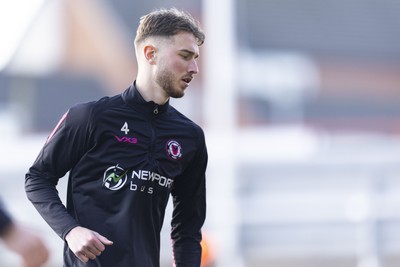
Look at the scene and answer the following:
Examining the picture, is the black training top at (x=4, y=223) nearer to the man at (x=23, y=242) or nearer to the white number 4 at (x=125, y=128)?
the man at (x=23, y=242)

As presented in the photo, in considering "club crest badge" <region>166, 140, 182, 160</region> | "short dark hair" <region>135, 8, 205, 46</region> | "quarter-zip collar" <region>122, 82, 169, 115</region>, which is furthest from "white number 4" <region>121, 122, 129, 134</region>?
"short dark hair" <region>135, 8, 205, 46</region>

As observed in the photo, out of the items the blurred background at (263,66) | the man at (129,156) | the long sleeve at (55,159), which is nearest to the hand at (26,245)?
the man at (129,156)

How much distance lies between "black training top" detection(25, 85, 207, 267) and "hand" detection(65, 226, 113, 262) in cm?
6

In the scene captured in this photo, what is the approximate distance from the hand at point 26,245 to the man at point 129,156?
1.67 feet

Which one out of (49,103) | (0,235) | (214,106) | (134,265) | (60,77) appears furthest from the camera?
(60,77)

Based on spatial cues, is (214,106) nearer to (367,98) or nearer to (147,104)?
(147,104)

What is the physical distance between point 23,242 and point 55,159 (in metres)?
0.83

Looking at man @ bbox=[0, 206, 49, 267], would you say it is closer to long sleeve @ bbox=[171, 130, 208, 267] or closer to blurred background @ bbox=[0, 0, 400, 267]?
long sleeve @ bbox=[171, 130, 208, 267]

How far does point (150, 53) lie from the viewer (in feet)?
16.5

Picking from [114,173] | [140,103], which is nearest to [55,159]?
[114,173]

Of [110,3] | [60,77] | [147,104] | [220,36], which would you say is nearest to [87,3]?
[110,3]

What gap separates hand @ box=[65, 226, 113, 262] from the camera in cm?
456

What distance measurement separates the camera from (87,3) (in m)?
41.9

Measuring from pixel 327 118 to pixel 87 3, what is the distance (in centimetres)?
1021
